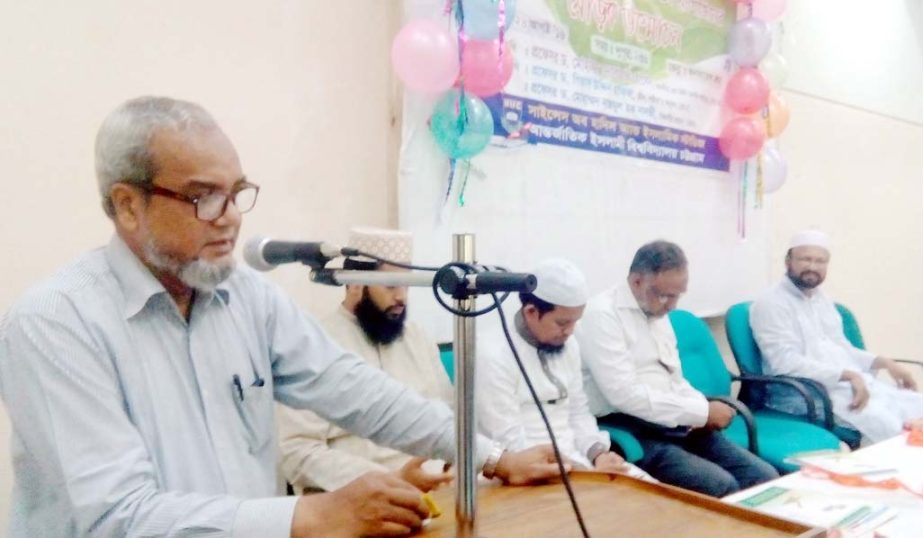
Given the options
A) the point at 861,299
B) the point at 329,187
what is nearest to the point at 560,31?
the point at 329,187

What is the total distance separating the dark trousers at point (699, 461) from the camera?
271 centimetres

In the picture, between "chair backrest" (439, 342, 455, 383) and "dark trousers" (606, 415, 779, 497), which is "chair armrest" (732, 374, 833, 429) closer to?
"dark trousers" (606, 415, 779, 497)

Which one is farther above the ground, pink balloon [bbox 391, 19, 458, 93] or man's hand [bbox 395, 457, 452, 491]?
pink balloon [bbox 391, 19, 458, 93]

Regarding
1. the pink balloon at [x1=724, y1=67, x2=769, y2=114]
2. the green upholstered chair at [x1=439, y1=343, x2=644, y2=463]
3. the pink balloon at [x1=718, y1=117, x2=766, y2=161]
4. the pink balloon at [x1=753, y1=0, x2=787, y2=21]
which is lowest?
the green upholstered chair at [x1=439, y1=343, x2=644, y2=463]

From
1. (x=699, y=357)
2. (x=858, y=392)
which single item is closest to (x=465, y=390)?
(x=699, y=357)

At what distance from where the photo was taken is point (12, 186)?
197 centimetres

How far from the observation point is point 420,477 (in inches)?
56.9

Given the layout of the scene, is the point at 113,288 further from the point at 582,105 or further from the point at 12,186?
the point at 582,105

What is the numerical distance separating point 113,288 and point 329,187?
4.43ft

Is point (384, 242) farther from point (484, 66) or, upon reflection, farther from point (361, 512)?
point (361, 512)

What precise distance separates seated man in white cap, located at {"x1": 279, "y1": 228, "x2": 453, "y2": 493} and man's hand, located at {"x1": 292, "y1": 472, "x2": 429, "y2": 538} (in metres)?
0.89

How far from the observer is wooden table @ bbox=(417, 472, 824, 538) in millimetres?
1137

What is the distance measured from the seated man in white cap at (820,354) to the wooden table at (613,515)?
102 inches

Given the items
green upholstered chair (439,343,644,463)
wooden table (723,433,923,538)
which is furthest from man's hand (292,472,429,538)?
green upholstered chair (439,343,644,463)
